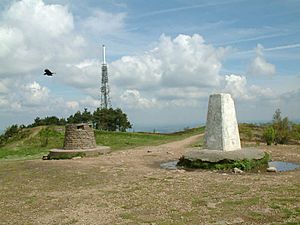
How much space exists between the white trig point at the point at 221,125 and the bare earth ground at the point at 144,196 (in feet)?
5.64

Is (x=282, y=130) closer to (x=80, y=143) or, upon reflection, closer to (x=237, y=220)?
(x=80, y=143)

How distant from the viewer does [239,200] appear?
27.8ft

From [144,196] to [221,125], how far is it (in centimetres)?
575

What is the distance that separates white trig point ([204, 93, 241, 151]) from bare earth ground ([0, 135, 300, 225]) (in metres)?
1.72

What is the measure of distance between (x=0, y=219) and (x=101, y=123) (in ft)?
134

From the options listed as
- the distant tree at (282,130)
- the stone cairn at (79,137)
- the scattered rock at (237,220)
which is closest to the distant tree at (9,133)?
the stone cairn at (79,137)

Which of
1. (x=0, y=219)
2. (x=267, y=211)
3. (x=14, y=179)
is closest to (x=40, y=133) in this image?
(x=14, y=179)

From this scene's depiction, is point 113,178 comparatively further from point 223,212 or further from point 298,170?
point 298,170

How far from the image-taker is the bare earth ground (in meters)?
7.45

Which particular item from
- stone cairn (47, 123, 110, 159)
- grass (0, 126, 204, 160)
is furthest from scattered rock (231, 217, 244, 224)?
grass (0, 126, 204, 160)

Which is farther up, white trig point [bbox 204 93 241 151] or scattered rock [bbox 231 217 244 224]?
white trig point [bbox 204 93 241 151]

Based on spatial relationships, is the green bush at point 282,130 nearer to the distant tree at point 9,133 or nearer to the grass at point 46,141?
the grass at point 46,141

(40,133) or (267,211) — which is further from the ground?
(40,133)

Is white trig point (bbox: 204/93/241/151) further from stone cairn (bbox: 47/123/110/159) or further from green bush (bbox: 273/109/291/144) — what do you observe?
green bush (bbox: 273/109/291/144)
